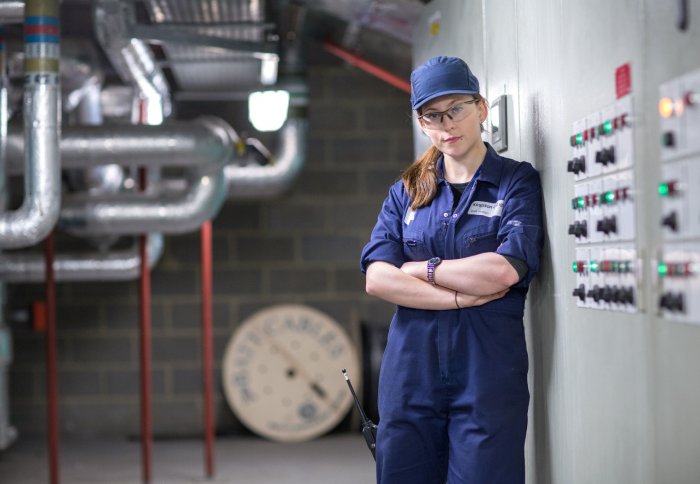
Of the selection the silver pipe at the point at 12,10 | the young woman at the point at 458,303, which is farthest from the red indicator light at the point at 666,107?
the silver pipe at the point at 12,10

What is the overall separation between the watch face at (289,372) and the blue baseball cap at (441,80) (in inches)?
161

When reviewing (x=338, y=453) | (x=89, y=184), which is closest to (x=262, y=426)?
(x=338, y=453)

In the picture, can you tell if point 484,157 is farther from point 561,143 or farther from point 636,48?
point 636,48

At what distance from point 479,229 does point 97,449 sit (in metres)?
4.33

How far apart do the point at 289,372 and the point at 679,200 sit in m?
4.84

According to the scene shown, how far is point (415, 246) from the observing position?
2389 millimetres

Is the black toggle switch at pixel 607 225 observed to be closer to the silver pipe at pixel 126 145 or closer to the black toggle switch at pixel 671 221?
the black toggle switch at pixel 671 221

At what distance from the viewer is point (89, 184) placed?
5805 mm

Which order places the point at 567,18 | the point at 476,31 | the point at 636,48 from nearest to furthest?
the point at 636,48, the point at 567,18, the point at 476,31

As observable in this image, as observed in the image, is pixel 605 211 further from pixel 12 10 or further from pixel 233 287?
pixel 233 287

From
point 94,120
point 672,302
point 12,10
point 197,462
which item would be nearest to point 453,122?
point 672,302

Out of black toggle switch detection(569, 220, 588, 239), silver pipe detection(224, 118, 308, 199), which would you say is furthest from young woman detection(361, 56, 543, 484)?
silver pipe detection(224, 118, 308, 199)

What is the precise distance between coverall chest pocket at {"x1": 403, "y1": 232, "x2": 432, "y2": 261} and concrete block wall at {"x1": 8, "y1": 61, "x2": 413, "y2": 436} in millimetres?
4088

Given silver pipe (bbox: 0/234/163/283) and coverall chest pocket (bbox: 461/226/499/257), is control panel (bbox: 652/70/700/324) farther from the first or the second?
silver pipe (bbox: 0/234/163/283)
